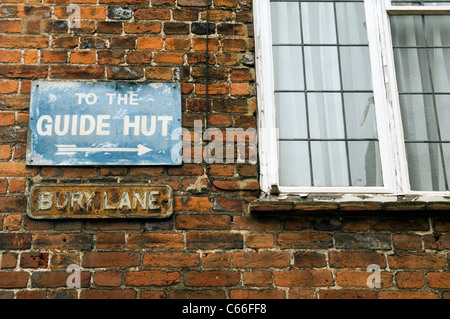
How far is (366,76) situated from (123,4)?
169 cm

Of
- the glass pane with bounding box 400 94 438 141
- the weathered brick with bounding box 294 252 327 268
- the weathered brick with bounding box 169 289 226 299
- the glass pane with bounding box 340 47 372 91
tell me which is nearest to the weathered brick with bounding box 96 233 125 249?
the weathered brick with bounding box 169 289 226 299

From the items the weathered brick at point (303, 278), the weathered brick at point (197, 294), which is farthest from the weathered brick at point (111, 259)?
the weathered brick at point (303, 278)

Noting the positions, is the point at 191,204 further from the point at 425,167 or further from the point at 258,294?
the point at 425,167

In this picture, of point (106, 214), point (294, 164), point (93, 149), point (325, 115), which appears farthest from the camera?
point (325, 115)

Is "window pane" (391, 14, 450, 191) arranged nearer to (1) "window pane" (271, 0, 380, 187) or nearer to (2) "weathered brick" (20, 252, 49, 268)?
(1) "window pane" (271, 0, 380, 187)

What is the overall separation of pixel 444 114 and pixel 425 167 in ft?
1.31

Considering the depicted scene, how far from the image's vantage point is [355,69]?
11.5 feet

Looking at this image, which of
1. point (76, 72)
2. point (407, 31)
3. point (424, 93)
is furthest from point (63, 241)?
point (407, 31)

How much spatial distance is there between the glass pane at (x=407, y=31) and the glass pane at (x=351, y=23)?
21cm

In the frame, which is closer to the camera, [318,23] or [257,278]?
[257,278]

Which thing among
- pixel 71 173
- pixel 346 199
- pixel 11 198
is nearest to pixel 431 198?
pixel 346 199

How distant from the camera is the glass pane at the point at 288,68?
3451 mm

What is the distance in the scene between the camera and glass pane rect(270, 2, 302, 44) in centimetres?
357

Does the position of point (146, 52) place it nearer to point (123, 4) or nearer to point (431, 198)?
point (123, 4)
